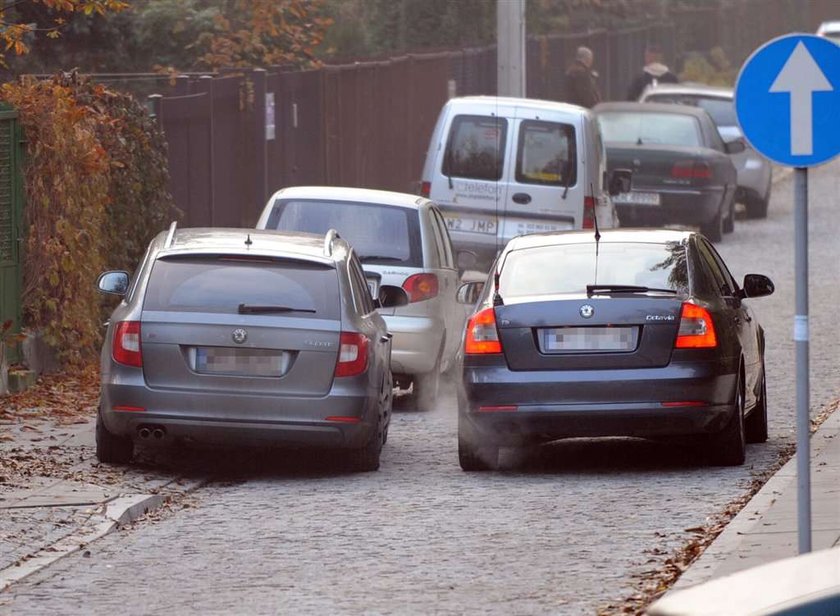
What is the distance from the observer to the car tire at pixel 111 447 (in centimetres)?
1134

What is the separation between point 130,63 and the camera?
87.2 feet

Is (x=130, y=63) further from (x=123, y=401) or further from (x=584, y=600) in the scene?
(x=584, y=600)

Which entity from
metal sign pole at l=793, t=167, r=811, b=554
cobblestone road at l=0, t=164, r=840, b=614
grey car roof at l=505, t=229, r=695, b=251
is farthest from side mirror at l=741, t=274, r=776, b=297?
metal sign pole at l=793, t=167, r=811, b=554

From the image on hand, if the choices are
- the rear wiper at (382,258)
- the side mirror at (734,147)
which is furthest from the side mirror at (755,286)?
the side mirror at (734,147)

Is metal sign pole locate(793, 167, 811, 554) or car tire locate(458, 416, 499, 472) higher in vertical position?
metal sign pole locate(793, 167, 811, 554)

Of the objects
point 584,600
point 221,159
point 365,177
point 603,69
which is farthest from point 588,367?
point 603,69

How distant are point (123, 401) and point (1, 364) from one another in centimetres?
339

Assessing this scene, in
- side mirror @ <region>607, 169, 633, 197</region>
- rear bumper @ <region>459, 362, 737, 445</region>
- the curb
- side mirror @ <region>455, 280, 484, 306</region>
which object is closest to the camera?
the curb

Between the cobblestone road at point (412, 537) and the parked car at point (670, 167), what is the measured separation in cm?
1373

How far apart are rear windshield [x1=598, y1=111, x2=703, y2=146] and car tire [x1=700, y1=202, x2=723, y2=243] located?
3.39 ft

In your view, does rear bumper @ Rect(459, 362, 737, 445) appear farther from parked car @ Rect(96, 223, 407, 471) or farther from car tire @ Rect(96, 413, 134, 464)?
car tire @ Rect(96, 413, 134, 464)

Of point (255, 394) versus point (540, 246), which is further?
point (540, 246)

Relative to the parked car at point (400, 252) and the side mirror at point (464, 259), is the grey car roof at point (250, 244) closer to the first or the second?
the parked car at point (400, 252)

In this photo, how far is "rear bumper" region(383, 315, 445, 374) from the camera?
14.4m
